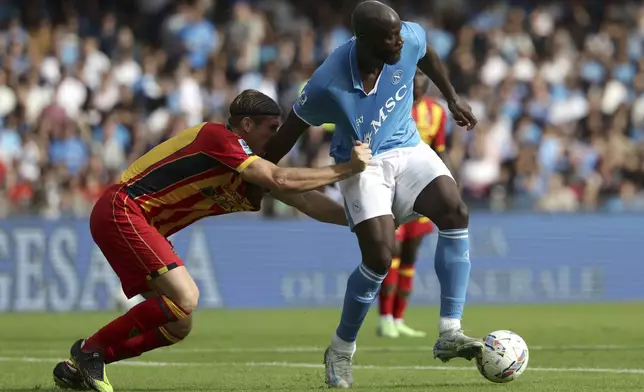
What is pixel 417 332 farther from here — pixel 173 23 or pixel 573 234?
pixel 173 23

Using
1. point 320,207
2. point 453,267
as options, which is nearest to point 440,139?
point 320,207

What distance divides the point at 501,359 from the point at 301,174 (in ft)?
5.43

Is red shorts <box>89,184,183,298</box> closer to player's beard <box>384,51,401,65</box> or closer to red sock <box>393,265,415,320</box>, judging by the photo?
player's beard <box>384,51,401,65</box>

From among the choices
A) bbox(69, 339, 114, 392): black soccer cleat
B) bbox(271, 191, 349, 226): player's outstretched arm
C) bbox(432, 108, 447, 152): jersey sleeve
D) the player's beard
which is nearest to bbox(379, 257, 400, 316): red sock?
bbox(432, 108, 447, 152): jersey sleeve

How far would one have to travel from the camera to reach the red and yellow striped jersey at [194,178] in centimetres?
798

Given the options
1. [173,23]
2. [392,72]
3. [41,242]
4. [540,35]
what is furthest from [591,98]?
[392,72]

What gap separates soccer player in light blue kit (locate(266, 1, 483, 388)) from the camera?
8.23m

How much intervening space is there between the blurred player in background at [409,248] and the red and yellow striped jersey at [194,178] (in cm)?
435

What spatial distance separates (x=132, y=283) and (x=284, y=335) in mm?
5143

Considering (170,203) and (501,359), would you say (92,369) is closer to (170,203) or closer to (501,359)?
(170,203)

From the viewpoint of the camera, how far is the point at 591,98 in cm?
2195

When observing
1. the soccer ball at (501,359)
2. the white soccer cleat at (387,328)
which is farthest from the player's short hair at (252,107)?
the white soccer cleat at (387,328)

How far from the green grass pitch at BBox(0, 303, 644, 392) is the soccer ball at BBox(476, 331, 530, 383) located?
8cm

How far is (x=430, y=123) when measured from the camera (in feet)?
41.3
